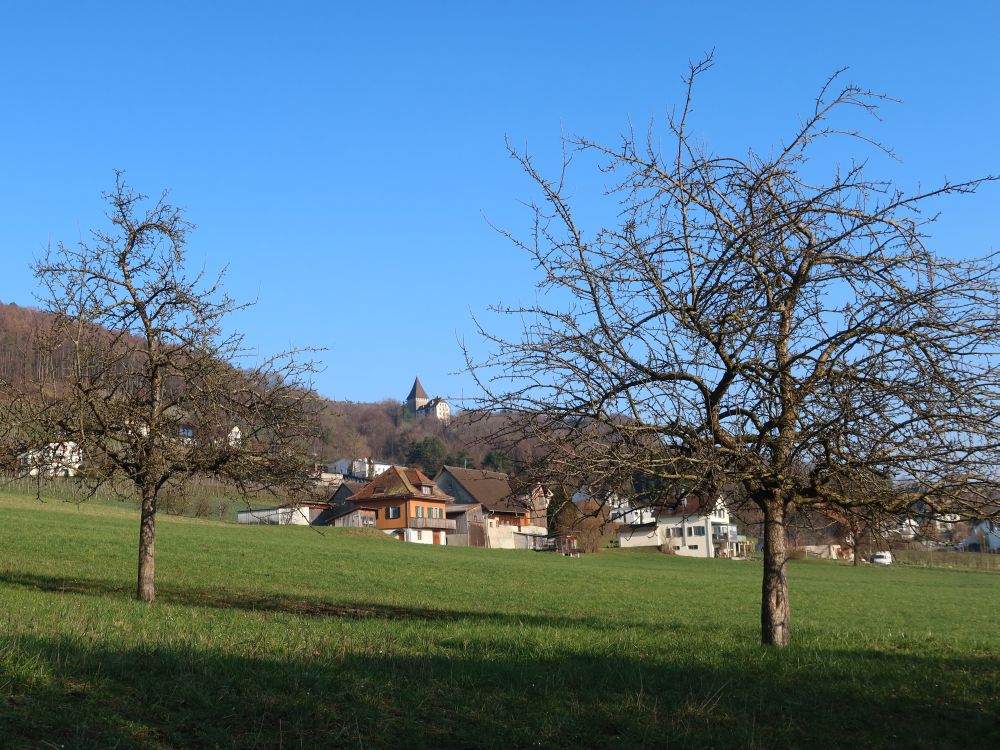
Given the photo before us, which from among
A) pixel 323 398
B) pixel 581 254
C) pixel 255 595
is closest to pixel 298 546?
pixel 255 595

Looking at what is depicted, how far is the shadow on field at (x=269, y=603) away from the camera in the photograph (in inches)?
721

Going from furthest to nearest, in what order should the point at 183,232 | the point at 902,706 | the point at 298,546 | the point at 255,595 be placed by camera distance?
the point at 298,546 → the point at 255,595 → the point at 183,232 → the point at 902,706

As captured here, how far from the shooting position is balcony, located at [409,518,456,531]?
83.0 metres

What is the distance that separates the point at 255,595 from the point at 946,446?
17535 millimetres

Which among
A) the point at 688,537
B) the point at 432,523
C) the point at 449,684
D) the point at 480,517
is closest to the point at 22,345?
the point at 449,684

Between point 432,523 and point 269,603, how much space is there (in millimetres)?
65442

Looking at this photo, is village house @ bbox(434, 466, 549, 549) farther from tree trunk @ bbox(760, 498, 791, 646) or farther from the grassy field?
tree trunk @ bbox(760, 498, 791, 646)

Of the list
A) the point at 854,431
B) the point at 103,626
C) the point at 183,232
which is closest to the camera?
the point at 854,431

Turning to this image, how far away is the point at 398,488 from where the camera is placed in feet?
274

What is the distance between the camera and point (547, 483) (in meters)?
11.2

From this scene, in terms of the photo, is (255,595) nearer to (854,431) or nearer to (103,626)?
(103,626)

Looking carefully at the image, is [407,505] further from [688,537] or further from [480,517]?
[688,537]

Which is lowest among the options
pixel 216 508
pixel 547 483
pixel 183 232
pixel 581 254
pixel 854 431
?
pixel 216 508

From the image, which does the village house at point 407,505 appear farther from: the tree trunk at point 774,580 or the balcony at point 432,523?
the tree trunk at point 774,580
